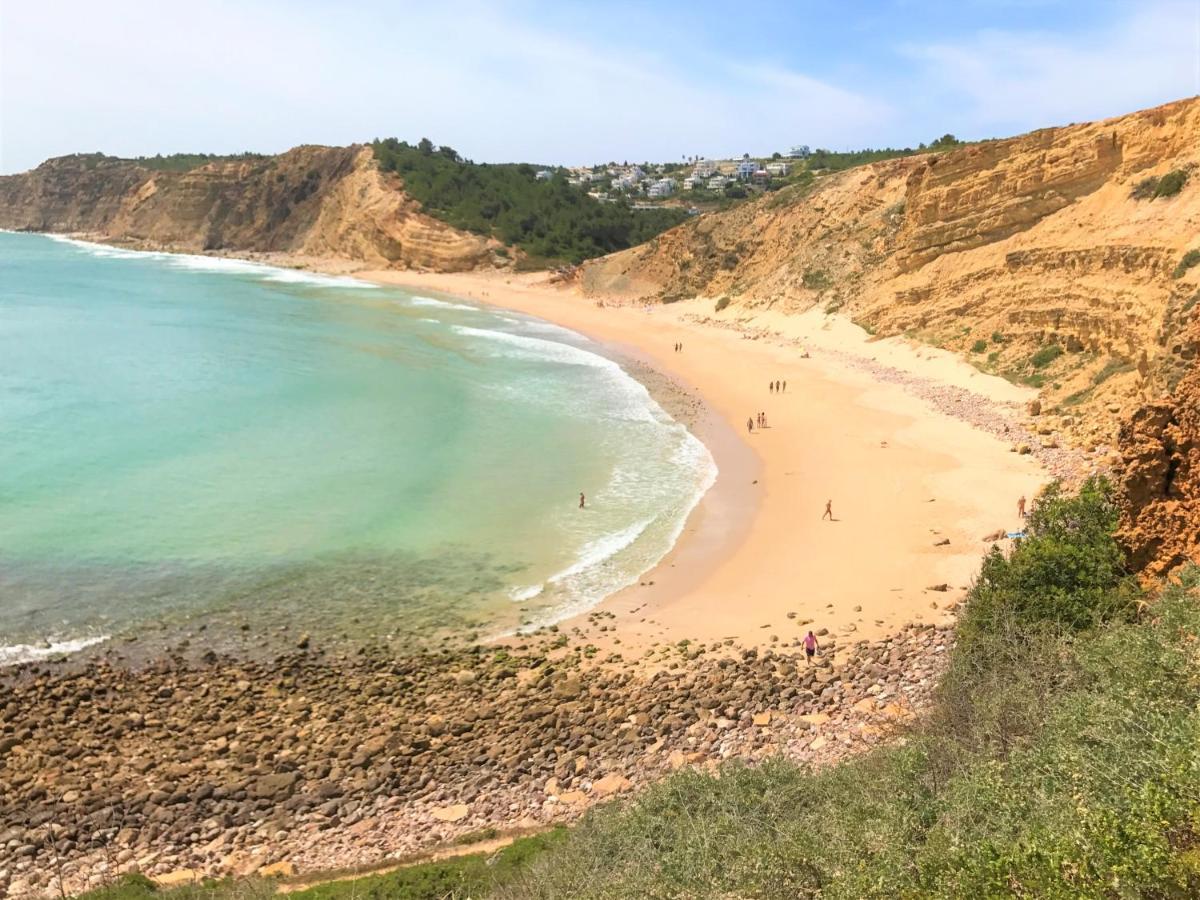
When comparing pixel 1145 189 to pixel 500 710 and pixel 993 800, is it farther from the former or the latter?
pixel 993 800

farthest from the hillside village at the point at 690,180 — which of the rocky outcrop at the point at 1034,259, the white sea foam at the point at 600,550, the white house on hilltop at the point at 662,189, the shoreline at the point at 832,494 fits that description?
the white sea foam at the point at 600,550

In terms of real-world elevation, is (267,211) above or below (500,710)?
above

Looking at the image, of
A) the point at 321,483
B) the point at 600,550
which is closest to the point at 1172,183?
the point at 600,550

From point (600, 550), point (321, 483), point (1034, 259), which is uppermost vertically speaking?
point (1034, 259)

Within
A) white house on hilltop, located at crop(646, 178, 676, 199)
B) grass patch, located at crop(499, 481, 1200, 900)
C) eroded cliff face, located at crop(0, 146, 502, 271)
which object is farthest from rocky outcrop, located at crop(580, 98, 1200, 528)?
white house on hilltop, located at crop(646, 178, 676, 199)

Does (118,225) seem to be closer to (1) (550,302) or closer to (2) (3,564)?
(1) (550,302)

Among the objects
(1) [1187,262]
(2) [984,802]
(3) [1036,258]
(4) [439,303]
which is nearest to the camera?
(2) [984,802]
